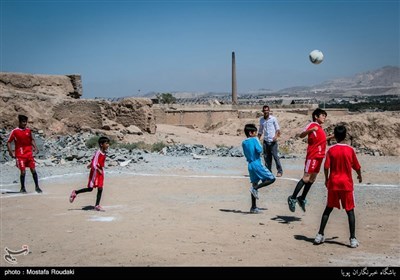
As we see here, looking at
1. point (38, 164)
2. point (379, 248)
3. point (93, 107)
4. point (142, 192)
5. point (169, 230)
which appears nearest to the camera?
point (379, 248)

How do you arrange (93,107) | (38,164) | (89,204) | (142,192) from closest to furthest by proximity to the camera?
1. (89,204)
2. (142,192)
3. (38,164)
4. (93,107)

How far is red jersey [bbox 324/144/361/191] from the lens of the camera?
20.1 feet

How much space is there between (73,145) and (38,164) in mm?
2860

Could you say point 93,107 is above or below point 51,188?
above

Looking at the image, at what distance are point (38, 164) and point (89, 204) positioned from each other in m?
5.95

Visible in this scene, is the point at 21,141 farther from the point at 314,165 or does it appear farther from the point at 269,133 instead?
the point at 314,165

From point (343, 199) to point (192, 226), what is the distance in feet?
7.16

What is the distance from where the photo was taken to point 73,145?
17.2m

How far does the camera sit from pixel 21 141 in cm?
1002

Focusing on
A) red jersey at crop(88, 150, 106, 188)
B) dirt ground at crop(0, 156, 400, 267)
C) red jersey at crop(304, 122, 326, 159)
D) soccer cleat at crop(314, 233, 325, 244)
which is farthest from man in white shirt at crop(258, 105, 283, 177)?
soccer cleat at crop(314, 233, 325, 244)

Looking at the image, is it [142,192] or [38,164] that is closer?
[142,192]

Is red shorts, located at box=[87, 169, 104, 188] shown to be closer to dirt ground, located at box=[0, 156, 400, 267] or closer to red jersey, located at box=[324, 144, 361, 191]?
dirt ground, located at box=[0, 156, 400, 267]
